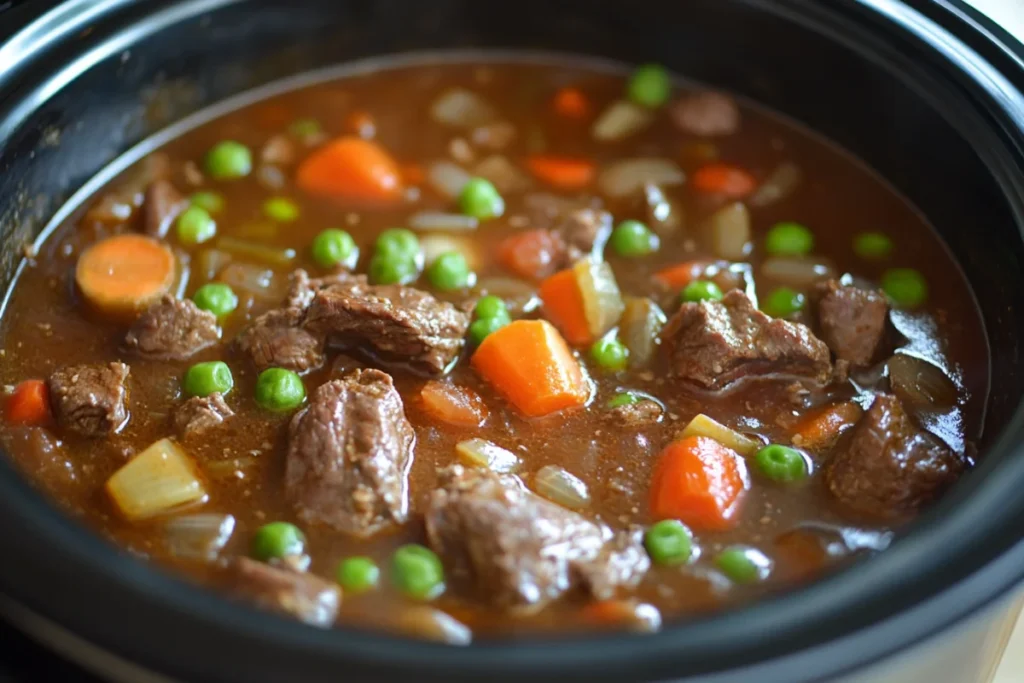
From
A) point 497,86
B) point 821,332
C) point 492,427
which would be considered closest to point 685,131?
point 497,86

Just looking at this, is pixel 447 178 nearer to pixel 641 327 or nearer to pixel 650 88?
pixel 650 88

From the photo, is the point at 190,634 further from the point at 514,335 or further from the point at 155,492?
the point at 514,335

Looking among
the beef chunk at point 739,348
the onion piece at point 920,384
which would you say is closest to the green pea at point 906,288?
the onion piece at point 920,384

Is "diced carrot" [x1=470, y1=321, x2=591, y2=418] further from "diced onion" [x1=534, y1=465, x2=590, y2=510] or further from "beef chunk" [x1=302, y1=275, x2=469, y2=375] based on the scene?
"diced onion" [x1=534, y1=465, x2=590, y2=510]

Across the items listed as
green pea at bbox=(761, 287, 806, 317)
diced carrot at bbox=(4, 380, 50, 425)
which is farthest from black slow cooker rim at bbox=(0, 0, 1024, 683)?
green pea at bbox=(761, 287, 806, 317)

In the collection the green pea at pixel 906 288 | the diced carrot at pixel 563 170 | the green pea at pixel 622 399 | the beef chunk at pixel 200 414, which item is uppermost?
the diced carrot at pixel 563 170

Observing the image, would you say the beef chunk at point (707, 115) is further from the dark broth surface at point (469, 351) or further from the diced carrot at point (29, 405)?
the diced carrot at point (29, 405)
